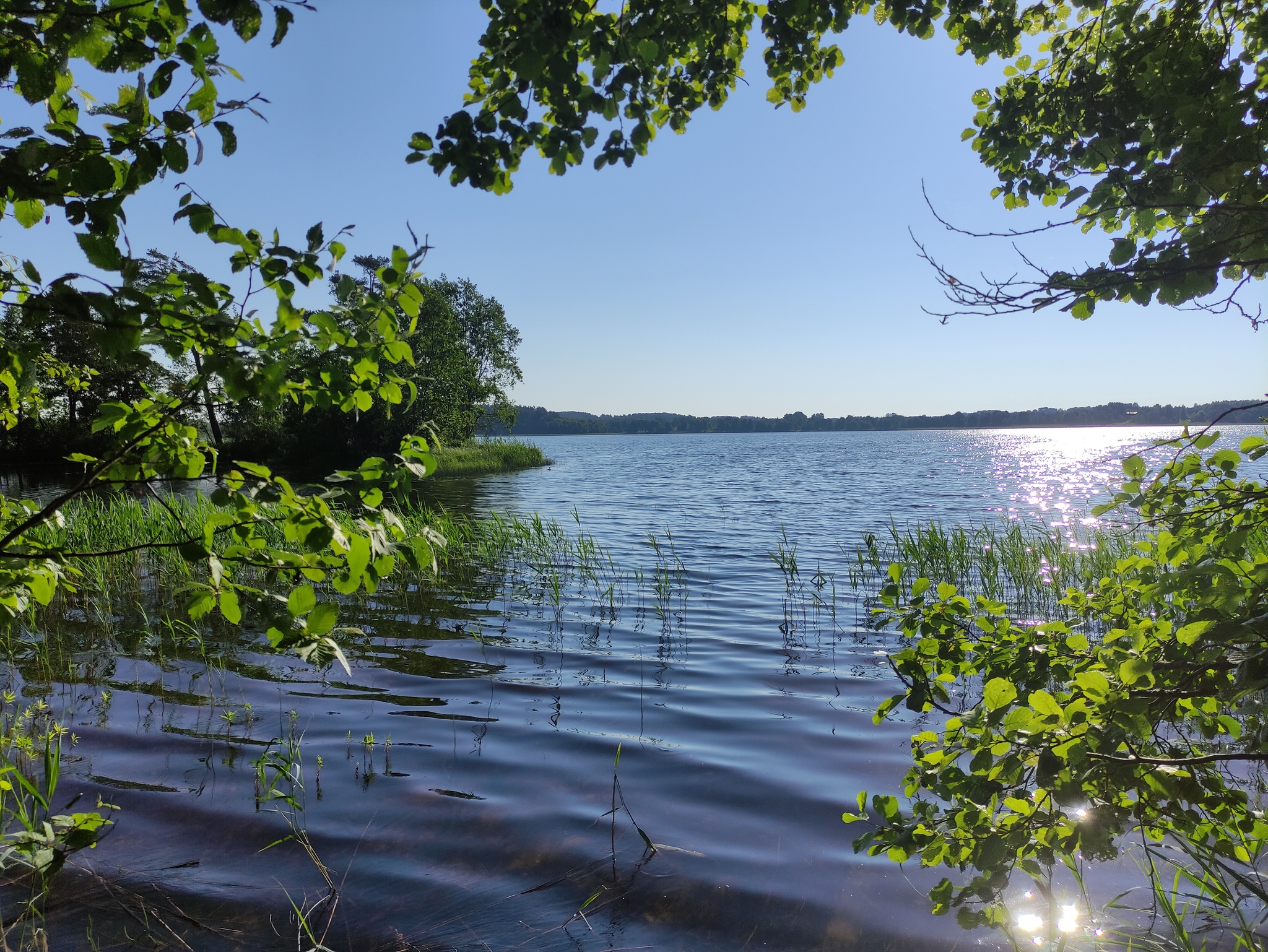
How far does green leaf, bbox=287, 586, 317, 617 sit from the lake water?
2.37 m

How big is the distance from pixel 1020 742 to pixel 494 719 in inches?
210

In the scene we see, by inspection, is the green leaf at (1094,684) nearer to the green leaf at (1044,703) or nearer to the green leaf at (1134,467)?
the green leaf at (1044,703)

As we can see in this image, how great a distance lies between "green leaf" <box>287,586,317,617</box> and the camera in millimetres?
2238

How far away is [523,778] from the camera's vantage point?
5.54m

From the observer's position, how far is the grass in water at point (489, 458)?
146ft

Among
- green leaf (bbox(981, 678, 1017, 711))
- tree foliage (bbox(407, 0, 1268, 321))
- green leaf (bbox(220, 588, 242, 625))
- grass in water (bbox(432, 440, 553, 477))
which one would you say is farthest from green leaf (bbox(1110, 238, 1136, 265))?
grass in water (bbox(432, 440, 553, 477))

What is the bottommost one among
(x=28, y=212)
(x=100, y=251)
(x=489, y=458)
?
(x=489, y=458)

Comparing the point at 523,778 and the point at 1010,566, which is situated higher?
the point at 1010,566

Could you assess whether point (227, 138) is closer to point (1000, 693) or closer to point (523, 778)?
point (1000, 693)

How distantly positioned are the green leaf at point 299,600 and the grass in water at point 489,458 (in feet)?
131

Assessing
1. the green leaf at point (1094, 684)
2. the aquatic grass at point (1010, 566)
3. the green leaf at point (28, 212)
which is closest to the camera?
the green leaf at point (28, 212)

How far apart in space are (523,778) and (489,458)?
4413cm

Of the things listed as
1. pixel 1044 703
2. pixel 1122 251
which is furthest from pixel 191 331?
pixel 1122 251

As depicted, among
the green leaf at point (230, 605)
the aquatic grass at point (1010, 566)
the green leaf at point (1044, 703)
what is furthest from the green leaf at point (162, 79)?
the aquatic grass at point (1010, 566)
